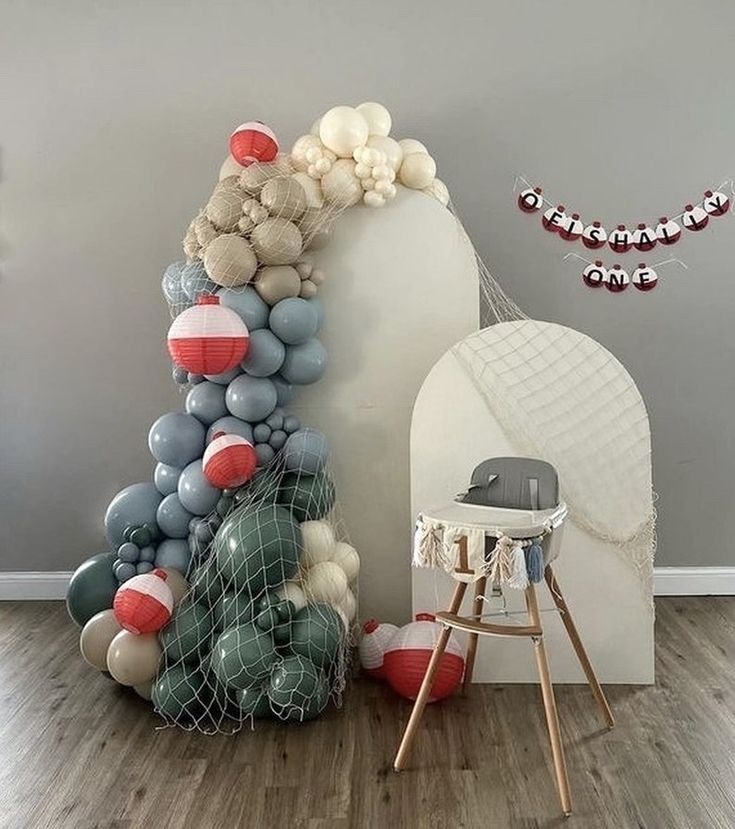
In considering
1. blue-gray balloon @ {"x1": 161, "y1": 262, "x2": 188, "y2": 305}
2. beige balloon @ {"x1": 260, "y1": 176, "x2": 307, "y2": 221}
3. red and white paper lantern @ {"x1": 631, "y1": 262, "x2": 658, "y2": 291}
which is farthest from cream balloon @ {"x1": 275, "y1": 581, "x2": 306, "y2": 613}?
red and white paper lantern @ {"x1": 631, "y1": 262, "x2": 658, "y2": 291}

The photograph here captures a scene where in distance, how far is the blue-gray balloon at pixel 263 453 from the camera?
2.73 metres

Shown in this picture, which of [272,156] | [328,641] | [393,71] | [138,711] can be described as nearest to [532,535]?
[328,641]

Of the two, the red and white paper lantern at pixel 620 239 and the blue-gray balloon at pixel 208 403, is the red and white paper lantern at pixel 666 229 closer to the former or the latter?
the red and white paper lantern at pixel 620 239

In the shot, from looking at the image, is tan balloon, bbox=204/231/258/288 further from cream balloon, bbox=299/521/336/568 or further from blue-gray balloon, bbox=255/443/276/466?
cream balloon, bbox=299/521/336/568

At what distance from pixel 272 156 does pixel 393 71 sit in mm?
676

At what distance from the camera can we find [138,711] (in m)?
2.61

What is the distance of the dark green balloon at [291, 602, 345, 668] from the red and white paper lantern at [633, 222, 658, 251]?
5.59ft

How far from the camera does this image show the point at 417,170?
9.56ft

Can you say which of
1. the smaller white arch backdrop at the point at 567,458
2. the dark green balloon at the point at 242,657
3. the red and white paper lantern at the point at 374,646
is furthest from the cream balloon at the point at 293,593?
the smaller white arch backdrop at the point at 567,458

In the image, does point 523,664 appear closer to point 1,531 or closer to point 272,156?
point 272,156

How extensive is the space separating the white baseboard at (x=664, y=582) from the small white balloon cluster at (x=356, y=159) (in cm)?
167

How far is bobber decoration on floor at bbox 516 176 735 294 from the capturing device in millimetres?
3328

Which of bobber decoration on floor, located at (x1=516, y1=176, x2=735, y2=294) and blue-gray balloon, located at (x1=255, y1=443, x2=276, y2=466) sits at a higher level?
bobber decoration on floor, located at (x1=516, y1=176, x2=735, y2=294)

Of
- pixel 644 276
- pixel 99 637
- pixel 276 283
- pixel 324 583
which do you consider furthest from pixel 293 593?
pixel 644 276
